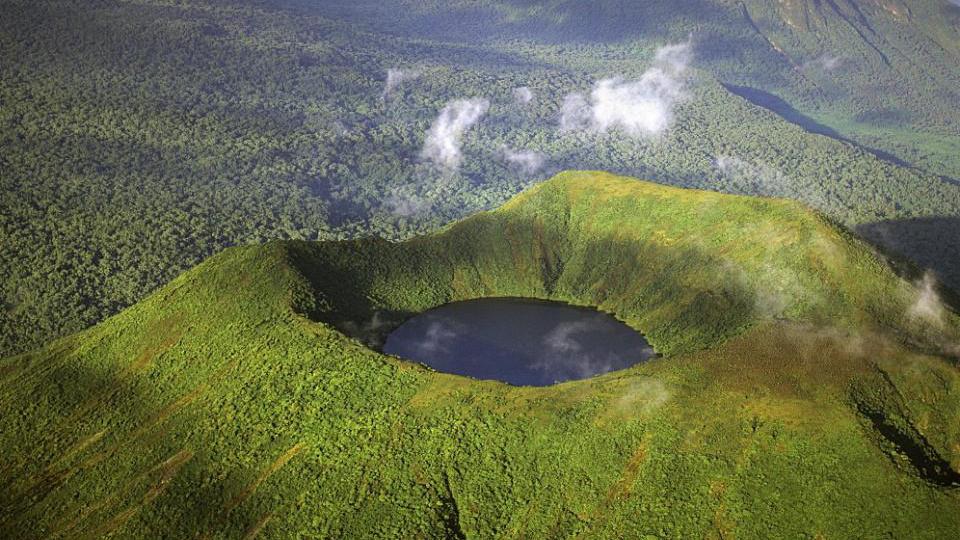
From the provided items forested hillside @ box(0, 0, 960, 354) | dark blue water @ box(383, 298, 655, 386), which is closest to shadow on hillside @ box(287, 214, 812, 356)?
dark blue water @ box(383, 298, 655, 386)

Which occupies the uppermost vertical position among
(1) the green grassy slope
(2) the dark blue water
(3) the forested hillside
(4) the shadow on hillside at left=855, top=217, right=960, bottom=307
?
(1) the green grassy slope

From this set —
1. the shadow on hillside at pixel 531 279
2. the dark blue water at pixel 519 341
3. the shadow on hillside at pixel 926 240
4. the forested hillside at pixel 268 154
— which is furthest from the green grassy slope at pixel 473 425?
the shadow on hillside at pixel 926 240

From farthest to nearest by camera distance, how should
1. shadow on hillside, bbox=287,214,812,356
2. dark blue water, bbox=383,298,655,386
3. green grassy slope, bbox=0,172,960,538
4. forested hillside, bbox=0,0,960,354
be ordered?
1. forested hillside, bbox=0,0,960,354
2. shadow on hillside, bbox=287,214,812,356
3. dark blue water, bbox=383,298,655,386
4. green grassy slope, bbox=0,172,960,538

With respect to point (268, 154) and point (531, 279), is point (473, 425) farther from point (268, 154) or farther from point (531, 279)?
point (268, 154)

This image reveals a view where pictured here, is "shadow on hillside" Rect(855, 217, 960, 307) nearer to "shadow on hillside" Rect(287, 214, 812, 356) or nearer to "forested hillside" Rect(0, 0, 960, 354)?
"forested hillside" Rect(0, 0, 960, 354)

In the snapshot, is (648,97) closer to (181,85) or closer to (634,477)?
(181,85)
